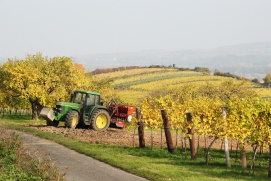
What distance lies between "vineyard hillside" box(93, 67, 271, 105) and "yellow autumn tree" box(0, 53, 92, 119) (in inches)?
1131

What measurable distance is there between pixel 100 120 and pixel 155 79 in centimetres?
5960

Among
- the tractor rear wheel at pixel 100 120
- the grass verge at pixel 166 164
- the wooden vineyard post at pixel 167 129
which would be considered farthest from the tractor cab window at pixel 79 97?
the wooden vineyard post at pixel 167 129

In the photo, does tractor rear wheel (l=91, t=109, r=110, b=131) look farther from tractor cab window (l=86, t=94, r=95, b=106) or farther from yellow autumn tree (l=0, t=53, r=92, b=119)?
yellow autumn tree (l=0, t=53, r=92, b=119)

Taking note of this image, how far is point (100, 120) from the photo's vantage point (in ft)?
91.7

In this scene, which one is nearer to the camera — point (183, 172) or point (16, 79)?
point (183, 172)

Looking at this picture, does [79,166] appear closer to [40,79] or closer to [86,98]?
[86,98]

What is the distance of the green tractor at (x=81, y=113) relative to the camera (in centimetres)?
2659

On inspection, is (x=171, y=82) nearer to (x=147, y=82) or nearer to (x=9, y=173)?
(x=147, y=82)

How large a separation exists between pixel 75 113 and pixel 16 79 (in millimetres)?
11439

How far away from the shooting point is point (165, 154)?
1784 cm

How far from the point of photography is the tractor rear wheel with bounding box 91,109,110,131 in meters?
27.2

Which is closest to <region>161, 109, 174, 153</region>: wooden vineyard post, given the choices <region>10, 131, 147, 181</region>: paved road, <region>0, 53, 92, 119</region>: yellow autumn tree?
<region>10, 131, 147, 181</region>: paved road

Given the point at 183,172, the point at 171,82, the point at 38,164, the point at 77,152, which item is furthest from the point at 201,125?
the point at 171,82

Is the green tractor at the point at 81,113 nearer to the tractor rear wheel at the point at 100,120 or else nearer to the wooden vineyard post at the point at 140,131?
the tractor rear wheel at the point at 100,120
